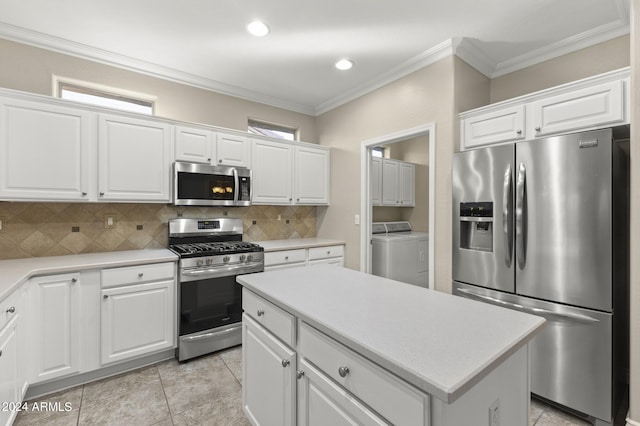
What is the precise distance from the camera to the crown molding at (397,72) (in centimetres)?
275

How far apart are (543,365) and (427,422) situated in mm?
1919

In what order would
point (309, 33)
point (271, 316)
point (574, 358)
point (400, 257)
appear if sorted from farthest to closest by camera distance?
point (400, 257)
point (309, 33)
point (574, 358)
point (271, 316)

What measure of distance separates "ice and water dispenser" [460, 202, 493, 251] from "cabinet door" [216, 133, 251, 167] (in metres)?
2.31

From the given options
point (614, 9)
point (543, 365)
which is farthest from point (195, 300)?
point (614, 9)

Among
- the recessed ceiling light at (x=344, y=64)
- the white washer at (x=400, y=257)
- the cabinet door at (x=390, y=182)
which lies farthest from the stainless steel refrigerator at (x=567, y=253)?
the cabinet door at (x=390, y=182)

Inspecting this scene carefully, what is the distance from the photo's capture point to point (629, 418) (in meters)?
1.71

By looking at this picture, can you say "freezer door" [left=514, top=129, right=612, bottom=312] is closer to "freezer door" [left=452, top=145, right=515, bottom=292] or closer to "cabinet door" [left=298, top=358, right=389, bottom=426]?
"freezer door" [left=452, top=145, right=515, bottom=292]

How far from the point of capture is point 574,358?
198 centimetres

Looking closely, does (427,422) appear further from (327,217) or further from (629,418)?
(327,217)

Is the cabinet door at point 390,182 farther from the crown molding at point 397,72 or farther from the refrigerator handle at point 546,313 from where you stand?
the refrigerator handle at point 546,313

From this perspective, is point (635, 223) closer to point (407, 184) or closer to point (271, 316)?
point (271, 316)

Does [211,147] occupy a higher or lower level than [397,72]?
lower

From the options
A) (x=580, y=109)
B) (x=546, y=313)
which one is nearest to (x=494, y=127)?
(x=580, y=109)

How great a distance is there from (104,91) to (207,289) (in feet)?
7.19
